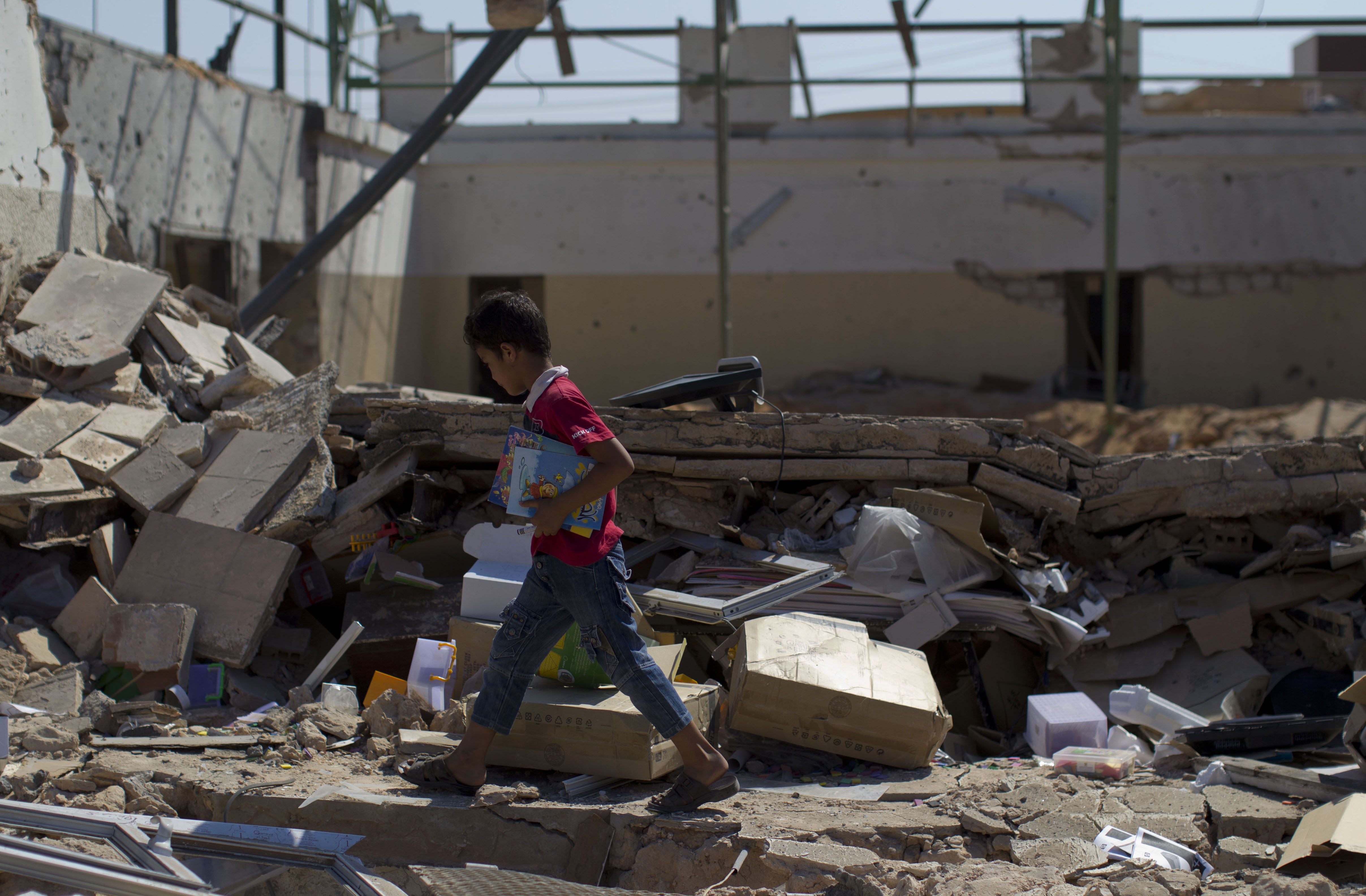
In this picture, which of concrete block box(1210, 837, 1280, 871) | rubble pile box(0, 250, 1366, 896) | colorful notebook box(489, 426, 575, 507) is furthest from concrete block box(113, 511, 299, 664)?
concrete block box(1210, 837, 1280, 871)

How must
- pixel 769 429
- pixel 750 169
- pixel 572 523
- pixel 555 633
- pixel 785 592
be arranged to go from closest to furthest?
pixel 572 523
pixel 555 633
pixel 785 592
pixel 769 429
pixel 750 169

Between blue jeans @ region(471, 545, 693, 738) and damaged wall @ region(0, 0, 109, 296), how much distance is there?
Answer: 12.1ft

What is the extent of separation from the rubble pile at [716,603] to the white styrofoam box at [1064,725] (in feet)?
0.06

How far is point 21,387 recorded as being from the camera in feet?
14.2

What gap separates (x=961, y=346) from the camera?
11531 mm

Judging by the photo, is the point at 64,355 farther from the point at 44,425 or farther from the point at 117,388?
the point at 44,425

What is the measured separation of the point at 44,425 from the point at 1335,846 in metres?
4.79

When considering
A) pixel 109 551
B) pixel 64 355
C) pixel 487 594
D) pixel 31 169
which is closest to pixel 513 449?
pixel 487 594

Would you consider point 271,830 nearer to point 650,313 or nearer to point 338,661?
point 338,661

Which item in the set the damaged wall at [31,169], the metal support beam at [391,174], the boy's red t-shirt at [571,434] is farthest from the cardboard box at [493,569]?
the metal support beam at [391,174]

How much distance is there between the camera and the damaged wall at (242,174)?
6.17 m

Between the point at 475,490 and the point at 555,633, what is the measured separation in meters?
1.80

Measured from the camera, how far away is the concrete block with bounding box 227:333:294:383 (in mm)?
5348

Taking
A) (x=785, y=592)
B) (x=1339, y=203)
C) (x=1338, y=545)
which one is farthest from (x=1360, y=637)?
(x=1339, y=203)
